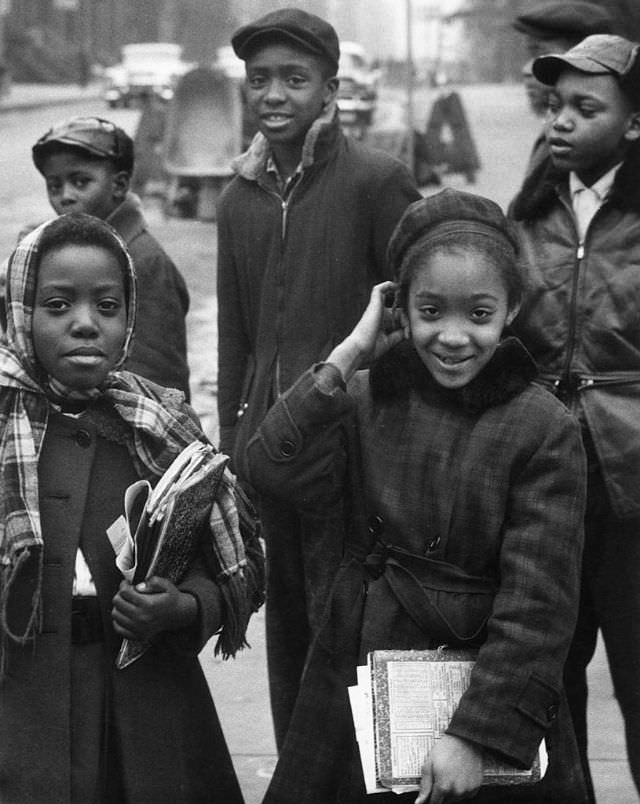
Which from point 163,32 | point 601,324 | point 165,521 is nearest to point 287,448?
point 165,521

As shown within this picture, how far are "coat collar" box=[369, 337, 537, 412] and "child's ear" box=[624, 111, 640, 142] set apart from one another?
962mm

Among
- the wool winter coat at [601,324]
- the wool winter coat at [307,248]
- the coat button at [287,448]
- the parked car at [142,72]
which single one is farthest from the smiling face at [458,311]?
the parked car at [142,72]

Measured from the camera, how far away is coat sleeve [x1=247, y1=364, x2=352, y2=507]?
2.97 meters

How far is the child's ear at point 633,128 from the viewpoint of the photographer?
371 centimetres

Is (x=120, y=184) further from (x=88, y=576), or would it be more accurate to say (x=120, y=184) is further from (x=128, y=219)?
(x=88, y=576)

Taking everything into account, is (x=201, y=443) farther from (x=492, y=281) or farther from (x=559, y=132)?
(x=559, y=132)

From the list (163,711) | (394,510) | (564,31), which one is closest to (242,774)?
(163,711)

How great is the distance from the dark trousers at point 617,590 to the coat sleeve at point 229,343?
42.4 inches

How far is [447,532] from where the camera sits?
2883 millimetres

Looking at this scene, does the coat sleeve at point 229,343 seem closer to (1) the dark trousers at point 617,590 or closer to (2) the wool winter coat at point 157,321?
(2) the wool winter coat at point 157,321

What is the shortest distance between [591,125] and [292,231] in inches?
34.0

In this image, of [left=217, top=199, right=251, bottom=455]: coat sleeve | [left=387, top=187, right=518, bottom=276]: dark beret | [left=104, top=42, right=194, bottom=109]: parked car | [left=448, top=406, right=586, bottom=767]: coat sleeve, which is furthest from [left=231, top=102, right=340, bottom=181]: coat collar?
[left=104, top=42, right=194, bottom=109]: parked car

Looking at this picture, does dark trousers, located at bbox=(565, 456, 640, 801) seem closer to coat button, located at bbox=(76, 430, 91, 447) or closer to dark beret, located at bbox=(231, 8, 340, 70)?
coat button, located at bbox=(76, 430, 91, 447)

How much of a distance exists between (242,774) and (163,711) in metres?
1.60
